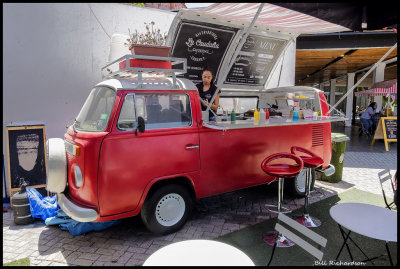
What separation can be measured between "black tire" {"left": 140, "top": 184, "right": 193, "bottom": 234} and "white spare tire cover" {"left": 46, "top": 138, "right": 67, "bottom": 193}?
1.17 metres

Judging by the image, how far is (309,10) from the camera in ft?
9.74

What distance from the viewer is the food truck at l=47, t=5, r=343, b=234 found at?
3316 mm

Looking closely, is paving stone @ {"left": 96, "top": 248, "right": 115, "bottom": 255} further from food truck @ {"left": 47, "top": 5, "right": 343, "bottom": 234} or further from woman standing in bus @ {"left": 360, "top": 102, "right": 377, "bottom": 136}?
woman standing in bus @ {"left": 360, "top": 102, "right": 377, "bottom": 136}

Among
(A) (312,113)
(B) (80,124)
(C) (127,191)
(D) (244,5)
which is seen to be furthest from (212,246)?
(A) (312,113)

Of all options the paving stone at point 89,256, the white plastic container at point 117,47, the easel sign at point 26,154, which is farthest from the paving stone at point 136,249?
the white plastic container at point 117,47

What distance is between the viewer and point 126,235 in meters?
3.91

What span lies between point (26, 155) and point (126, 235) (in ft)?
8.19

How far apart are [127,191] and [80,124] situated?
1.21 m

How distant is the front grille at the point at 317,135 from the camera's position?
5344 mm

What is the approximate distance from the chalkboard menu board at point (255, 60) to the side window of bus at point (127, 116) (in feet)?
10.7

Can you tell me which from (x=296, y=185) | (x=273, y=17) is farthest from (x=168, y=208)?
(x=273, y=17)

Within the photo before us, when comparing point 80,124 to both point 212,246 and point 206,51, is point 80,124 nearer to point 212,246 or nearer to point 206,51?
point 212,246

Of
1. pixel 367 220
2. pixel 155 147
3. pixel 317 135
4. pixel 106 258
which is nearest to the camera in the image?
pixel 367 220

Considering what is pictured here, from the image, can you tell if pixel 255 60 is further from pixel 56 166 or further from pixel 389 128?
pixel 389 128
